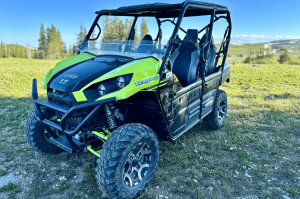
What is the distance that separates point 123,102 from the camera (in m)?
3.13

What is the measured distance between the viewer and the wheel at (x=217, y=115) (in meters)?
4.95

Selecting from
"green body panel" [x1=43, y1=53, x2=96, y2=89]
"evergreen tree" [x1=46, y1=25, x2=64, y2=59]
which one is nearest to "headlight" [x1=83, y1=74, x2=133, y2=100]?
"green body panel" [x1=43, y1=53, x2=96, y2=89]

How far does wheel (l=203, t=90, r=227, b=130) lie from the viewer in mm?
4949

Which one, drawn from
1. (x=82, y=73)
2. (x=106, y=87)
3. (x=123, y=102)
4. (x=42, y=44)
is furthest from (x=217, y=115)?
(x=42, y=44)

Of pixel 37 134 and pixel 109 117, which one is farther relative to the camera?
pixel 37 134

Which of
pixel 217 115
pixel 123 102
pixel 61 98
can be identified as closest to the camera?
pixel 61 98

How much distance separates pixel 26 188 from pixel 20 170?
20.5 inches


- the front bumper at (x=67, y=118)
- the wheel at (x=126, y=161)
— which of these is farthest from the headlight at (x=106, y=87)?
the wheel at (x=126, y=161)

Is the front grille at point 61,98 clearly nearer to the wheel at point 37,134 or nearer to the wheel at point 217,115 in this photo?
the wheel at point 37,134

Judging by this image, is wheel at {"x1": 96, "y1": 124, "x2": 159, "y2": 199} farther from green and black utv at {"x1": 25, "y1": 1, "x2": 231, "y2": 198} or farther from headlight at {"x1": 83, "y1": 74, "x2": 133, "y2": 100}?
headlight at {"x1": 83, "y1": 74, "x2": 133, "y2": 100}

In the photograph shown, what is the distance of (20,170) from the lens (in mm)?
3559

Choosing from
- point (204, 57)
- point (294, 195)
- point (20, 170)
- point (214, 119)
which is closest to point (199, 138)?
point (214, 119)

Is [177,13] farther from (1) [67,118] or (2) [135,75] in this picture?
(1) [67,118]

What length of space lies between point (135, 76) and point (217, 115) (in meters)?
2.92
